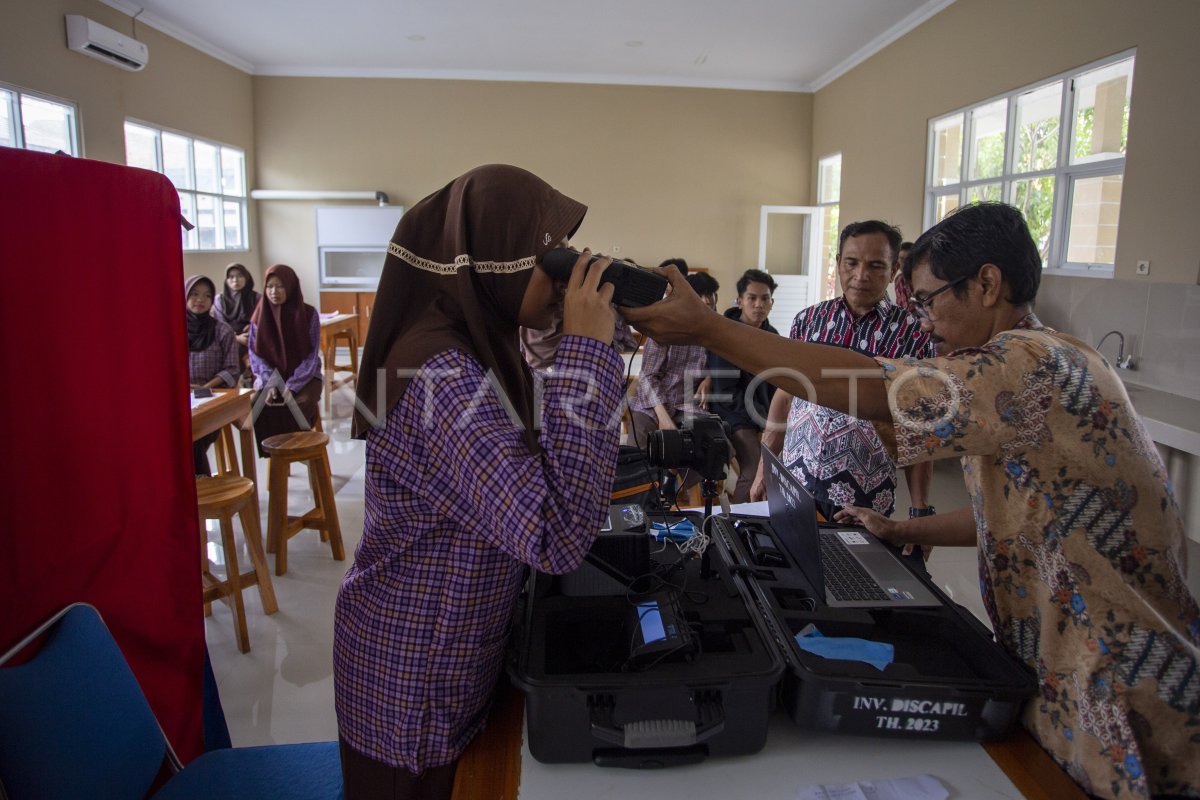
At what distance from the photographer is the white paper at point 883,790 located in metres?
0.85

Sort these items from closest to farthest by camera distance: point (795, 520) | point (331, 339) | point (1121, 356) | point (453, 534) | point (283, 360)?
point (453, 534)
point (795, 520)
point (1121, 356)
point (283, 360)
point (331, 339)

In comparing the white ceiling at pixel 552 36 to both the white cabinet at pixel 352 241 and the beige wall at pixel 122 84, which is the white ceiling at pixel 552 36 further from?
the white cabinet at pixel 352 241

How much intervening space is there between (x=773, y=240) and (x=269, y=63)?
21.1ft

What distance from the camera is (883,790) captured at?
33.8 inches

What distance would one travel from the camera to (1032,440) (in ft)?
3.03

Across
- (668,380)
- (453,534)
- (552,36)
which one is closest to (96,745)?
(453,534)

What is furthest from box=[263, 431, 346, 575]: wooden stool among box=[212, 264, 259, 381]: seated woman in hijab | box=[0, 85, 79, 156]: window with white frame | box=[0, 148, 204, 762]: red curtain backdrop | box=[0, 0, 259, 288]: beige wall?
box=[0, 0, 259, 288]: beige wall

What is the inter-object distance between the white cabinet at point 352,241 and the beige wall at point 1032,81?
533 cm

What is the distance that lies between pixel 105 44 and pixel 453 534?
22.6 feet

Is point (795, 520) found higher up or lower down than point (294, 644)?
higher up

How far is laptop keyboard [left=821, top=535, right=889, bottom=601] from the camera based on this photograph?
113cm

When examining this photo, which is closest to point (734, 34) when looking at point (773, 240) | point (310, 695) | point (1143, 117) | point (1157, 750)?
point (773, 240)

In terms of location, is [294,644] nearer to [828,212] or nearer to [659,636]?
[659,636]

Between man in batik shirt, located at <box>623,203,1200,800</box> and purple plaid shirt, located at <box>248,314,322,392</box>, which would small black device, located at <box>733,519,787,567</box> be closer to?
man in batik shirt, located at <box>623,203,1200,800</box>
